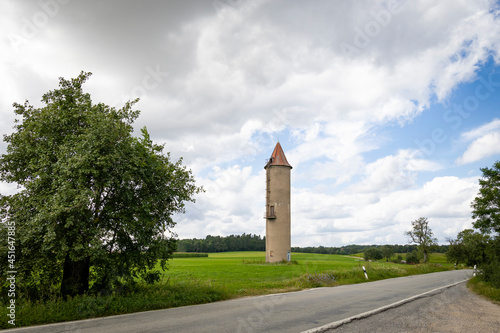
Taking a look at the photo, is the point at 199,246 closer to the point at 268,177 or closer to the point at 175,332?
the point at 268,177

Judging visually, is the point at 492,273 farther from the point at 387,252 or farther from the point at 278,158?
the point at 387,252

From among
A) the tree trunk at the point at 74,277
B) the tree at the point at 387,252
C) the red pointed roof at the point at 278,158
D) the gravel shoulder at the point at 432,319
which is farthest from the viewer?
the tree at the point at 387,252

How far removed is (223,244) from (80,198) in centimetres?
11681

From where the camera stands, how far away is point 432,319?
916 cm

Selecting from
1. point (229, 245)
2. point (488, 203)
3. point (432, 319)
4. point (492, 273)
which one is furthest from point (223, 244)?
point (432, 319)

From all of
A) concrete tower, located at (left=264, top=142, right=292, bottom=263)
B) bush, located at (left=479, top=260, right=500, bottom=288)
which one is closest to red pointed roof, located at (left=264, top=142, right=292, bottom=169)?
concrete tower, located at (left=264, top=142, right=292, bottom=263)

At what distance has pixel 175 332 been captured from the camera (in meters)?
7.15

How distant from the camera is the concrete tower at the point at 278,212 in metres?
47.2

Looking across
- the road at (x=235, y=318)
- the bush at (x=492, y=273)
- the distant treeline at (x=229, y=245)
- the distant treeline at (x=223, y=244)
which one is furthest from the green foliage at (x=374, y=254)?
the road at (x=235, y=318)

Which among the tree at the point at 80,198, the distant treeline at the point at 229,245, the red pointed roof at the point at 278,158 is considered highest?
the red pointed roof at the point at 278,158

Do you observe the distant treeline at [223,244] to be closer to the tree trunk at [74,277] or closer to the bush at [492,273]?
the bush at [492,273]

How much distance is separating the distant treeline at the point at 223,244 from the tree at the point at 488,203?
9223 cm

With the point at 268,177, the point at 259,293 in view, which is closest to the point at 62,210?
the point at 259,293
